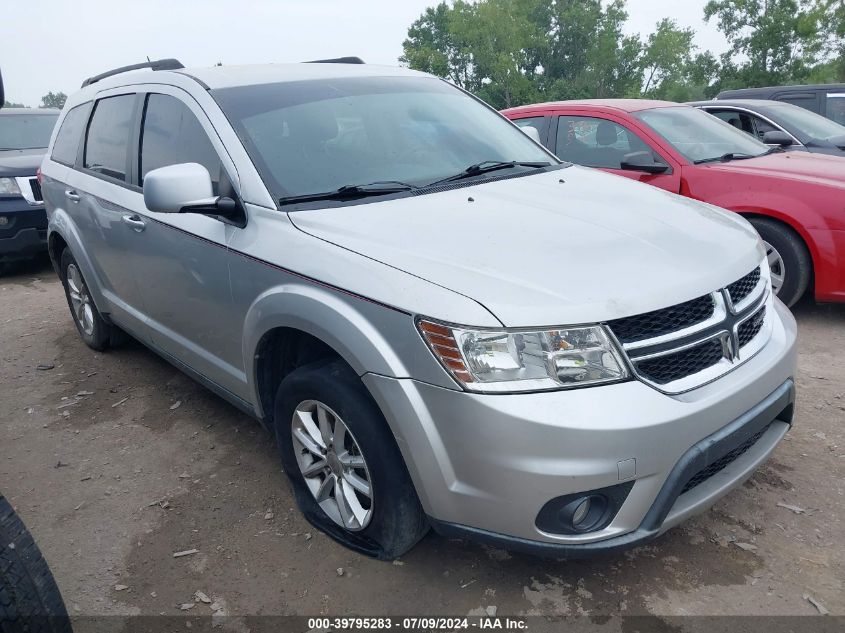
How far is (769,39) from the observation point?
40.7 meters

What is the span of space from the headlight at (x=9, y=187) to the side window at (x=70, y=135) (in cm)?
271

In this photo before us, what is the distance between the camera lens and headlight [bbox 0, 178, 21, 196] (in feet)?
23.2

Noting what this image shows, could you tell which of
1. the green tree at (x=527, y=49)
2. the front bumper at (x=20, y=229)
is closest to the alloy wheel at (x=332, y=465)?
the front bumper at (x=20, y=229)

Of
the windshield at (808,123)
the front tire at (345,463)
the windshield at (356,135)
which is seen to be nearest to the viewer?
the front tire at (345,463)

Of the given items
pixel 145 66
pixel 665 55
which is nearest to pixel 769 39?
pixel 665 55

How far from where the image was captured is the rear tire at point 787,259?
4703 mm

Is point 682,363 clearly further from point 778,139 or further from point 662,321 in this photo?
point 778,139

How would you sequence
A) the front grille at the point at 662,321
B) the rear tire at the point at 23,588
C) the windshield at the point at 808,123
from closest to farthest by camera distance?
the rear tire at the point at 23,588 → the front grille at the point at 662,321 → the windshield at the point at 808,123

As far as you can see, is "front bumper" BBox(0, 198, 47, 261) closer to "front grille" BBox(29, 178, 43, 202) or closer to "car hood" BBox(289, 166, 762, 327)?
"front grille" BBox(29, 178, 43, 202)

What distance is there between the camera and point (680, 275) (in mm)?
2219

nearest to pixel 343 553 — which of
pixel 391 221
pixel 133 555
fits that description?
pixel 133 555

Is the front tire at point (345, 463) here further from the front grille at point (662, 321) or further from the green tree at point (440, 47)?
the green tree at point (440, 47)

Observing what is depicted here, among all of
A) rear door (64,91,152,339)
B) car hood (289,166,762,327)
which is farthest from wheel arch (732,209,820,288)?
rear door (64,91,152,339)

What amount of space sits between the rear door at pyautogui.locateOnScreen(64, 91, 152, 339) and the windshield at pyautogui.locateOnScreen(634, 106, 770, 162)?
145 inches
